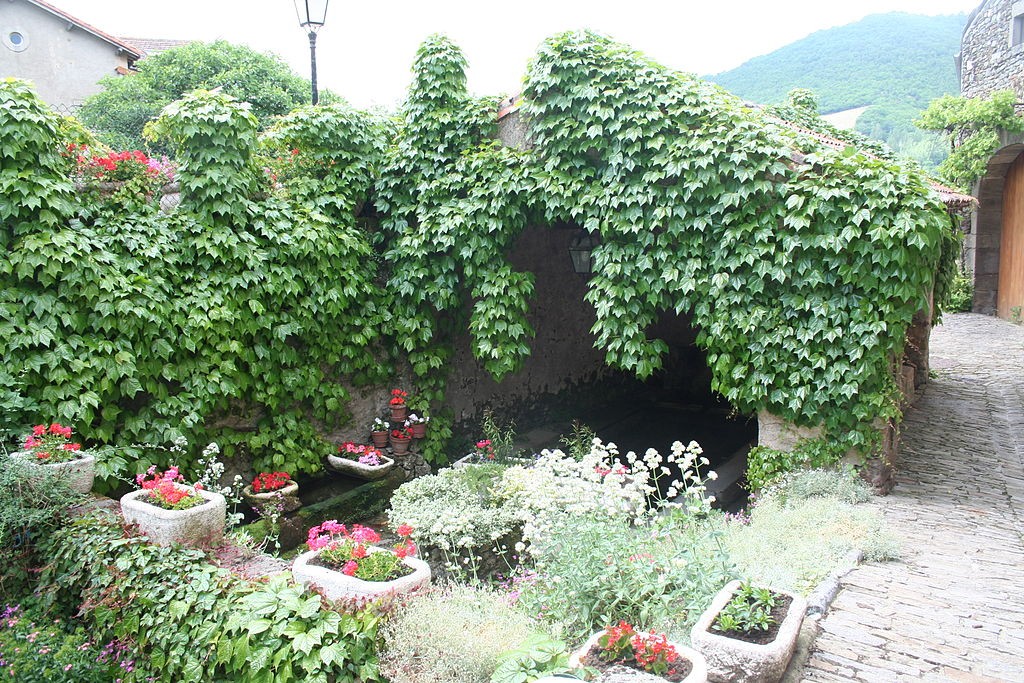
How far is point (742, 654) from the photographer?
114 inches

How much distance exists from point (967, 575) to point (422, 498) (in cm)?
394

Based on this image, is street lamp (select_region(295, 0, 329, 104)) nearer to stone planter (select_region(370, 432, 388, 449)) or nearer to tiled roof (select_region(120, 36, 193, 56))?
stone planter (select_region(370, 432, 388, 449))

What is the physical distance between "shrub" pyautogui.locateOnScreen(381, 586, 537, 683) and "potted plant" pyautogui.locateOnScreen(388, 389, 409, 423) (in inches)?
175

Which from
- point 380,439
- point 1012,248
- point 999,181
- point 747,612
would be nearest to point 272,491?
point 380,439

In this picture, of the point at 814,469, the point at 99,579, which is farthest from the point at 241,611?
the point at 814,469

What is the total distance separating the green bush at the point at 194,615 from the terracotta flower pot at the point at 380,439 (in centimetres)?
353

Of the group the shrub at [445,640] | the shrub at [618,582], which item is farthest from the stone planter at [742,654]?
the shrub at [445,640]

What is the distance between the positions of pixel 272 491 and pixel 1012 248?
15.1m

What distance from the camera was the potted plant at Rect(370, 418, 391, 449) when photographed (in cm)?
786

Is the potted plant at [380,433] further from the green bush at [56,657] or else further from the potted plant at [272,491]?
the green bush at [56,657]

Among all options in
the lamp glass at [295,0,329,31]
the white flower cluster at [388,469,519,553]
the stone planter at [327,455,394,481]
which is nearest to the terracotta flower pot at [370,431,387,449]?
the stone planter at [327,455,394,481]

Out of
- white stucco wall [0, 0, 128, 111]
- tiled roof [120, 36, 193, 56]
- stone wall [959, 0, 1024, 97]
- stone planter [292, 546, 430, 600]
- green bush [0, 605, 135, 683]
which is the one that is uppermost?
tiled roof [120, 36, 193, 56]

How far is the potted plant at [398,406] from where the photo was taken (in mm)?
7945

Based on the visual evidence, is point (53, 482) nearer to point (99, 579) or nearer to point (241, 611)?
point (99, 579)
